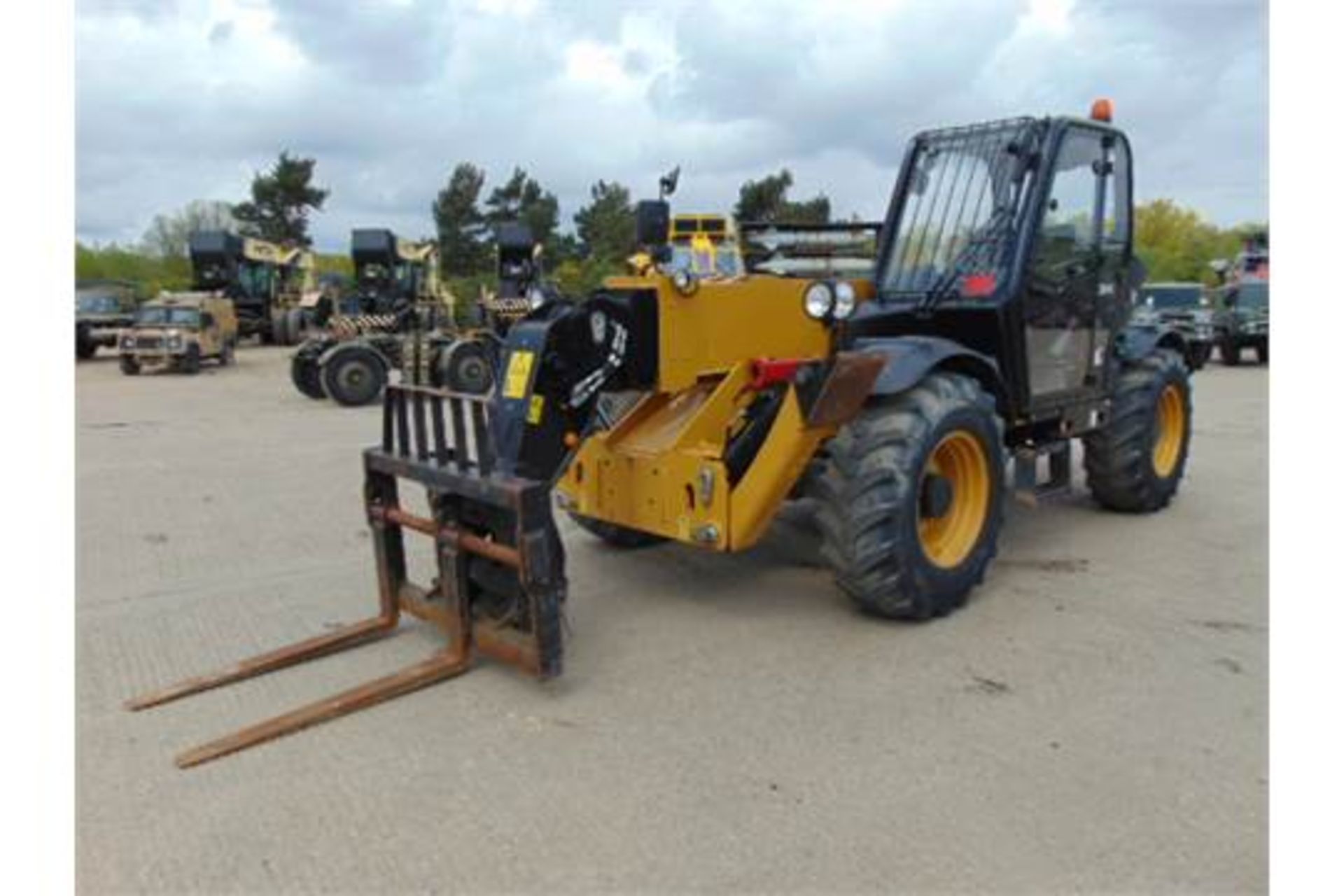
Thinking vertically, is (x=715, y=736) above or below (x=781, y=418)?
below

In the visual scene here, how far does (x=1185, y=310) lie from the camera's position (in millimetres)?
21812

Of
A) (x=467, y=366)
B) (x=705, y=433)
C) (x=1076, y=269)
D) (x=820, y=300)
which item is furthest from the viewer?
(x=467, y=366)

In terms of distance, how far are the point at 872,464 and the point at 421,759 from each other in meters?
2.19

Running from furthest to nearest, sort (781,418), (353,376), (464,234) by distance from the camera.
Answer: (464,234)
(353,376)
(781,418)

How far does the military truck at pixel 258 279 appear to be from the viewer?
28750 millimetres

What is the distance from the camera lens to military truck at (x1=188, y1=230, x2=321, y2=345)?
94.3ft

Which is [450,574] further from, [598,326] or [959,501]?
[959,501]

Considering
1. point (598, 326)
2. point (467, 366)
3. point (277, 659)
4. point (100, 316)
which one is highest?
point (100, 316)

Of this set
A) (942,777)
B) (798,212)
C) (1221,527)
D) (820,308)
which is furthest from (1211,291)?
(942,777)

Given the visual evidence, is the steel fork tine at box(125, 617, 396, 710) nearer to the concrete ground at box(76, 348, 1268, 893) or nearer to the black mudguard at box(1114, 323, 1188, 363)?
the concrete ground at box(76, 348, 1268, 893)

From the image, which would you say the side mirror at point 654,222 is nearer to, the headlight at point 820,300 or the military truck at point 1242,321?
the headlight at point 820,300

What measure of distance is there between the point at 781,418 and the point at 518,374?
114cm

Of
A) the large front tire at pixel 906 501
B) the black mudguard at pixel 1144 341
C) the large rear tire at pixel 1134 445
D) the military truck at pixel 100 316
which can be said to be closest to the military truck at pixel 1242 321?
the black mudguard at pixel 1144 341

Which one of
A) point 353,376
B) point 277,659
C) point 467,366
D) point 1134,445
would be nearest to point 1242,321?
point 467,366
